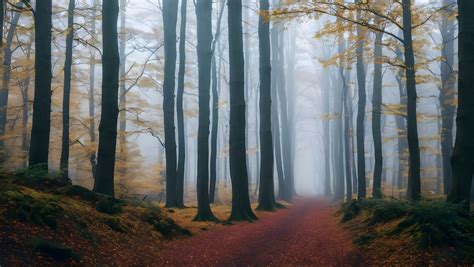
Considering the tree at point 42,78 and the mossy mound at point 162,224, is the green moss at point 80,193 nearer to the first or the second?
the mossy mound at point 162,224

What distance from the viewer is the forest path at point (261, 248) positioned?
7.58 m

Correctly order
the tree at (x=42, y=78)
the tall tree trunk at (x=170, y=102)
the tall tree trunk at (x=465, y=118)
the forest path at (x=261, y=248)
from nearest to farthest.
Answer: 1. the forest path at (x=261, y=248)
2. the tall tree trunk at (x=465, y=118)
3. the tree at (x=42, y=78)
4. the tall tree trunk at (x=170, y=102)

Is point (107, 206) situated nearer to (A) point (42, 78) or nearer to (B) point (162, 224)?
(B) point (162, 224)

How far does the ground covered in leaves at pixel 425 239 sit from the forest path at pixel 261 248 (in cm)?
51

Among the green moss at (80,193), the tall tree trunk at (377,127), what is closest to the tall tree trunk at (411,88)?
the tall tree trunk at (377,127)

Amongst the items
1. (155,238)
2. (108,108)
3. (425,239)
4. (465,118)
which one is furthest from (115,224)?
(465,118)

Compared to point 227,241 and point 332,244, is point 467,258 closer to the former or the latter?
point 332,244

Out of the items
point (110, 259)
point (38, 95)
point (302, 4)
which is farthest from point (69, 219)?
point (302, 4)

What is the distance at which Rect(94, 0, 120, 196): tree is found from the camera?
1020 centimetres

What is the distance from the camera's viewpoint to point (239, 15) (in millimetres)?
14117

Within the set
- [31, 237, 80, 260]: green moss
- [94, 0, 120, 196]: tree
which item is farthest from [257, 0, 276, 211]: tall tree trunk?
[31, 237, 80, 260]: green moss

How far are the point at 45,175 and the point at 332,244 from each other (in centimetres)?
670

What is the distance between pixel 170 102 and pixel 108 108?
646cm

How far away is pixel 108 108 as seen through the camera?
10312 millimetres
